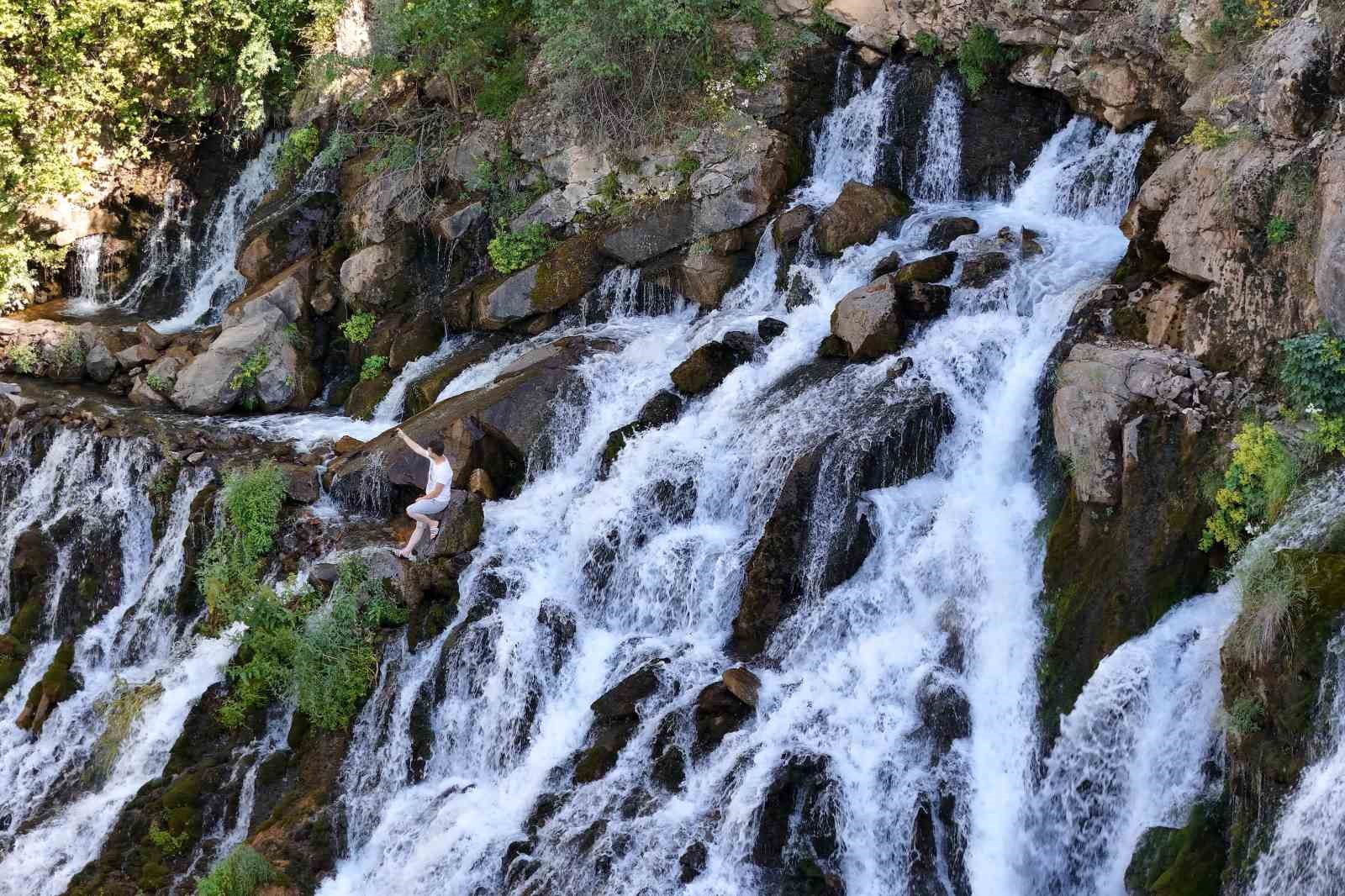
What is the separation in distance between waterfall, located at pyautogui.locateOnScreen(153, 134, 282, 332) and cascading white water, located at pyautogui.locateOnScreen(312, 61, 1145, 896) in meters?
8.68

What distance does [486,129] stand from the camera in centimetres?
1875

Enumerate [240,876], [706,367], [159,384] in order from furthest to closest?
1. [159,384]
2. [706,367]
3. [240,876]

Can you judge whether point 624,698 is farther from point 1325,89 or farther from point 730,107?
point 730,107

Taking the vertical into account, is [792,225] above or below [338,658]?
above

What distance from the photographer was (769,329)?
555 inches

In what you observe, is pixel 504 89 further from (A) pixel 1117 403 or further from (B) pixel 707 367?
(A) pixel 1117 403

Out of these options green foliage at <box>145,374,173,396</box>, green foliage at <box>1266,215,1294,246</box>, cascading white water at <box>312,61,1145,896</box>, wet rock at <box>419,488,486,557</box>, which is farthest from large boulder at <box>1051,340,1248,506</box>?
green foliage at <box>145,374,173,396</box>

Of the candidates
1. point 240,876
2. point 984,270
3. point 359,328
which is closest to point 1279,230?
point 984,270

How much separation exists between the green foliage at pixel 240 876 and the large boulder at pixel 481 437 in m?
4.80

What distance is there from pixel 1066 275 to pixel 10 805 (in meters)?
12.1

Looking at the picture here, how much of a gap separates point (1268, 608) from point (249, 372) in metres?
14.1

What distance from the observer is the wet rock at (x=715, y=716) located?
10055mm

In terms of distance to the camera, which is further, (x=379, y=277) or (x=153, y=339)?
(x=153, y=339)

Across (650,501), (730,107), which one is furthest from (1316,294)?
(730,107)
